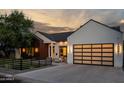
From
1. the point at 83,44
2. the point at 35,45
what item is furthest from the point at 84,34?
the point at 35,45

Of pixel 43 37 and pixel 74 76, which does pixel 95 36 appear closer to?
pixel 74 76

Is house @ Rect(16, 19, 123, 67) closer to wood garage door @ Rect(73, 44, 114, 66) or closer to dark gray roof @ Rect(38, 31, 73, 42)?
wood garage door @ Rect(73, 44, 114, 66)

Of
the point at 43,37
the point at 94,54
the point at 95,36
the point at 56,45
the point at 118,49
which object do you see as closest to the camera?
the point at 118,49

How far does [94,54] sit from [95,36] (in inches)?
76.7

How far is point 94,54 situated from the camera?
63.3 ft

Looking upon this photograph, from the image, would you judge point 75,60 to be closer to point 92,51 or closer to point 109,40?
point 92,51

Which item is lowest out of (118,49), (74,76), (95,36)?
(74,76)

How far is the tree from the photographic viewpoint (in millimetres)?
24422

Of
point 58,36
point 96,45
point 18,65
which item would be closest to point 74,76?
point 18,65

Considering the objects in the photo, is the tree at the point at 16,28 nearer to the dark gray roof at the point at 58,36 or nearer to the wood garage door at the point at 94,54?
the dark gray roof at the point at 58,36

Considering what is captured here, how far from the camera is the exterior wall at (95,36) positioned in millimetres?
17688

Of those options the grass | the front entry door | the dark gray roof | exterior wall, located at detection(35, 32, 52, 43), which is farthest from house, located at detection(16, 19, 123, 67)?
exterior wall, located at detection(35, 32, 52, 43)

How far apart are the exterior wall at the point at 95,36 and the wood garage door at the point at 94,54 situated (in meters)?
0.44

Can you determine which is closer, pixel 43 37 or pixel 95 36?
pixel 95 36
